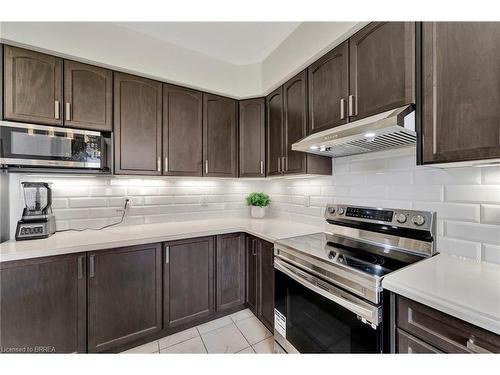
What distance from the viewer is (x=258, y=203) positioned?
2539 millimetres

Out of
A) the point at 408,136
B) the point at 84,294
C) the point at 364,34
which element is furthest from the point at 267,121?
the point at 84,294

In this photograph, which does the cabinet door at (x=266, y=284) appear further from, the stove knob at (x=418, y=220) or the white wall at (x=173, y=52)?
the white wall at (x=173, y=52)

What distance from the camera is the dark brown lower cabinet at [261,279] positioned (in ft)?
5.63

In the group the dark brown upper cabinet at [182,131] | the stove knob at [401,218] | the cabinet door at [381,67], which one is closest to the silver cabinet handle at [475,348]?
the stove knob at [401,218]

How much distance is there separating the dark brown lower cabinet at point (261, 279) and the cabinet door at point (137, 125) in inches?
45.9

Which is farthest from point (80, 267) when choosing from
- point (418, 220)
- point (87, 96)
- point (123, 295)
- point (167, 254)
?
point (418, 220)

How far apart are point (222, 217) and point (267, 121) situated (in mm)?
1262

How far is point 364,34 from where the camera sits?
131 centimetres

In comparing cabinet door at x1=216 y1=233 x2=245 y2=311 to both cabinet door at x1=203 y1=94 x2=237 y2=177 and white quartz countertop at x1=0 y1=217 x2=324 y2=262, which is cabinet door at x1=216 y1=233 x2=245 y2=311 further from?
cabinet door at x1=203 y1=94 x2=237 y2=177

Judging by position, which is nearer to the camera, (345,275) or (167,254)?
(345,275)

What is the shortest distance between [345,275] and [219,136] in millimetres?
1782

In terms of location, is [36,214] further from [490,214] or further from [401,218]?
[490,214]
